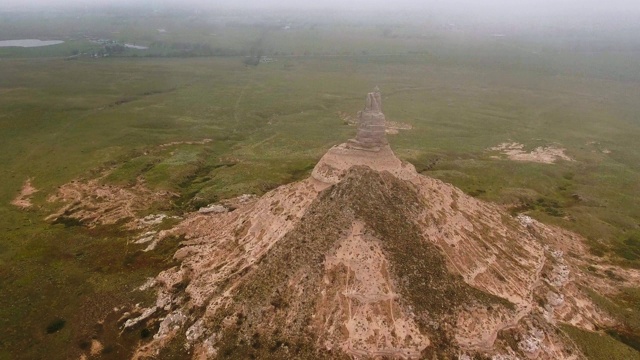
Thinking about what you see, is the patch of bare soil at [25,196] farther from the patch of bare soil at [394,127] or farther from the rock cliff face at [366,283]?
the patch of bare soil at [394,127]

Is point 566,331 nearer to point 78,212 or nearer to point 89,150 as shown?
point 78,212

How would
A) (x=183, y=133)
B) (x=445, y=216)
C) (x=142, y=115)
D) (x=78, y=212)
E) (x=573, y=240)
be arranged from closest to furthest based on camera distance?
(x=445, y=216) < (x=573, y=240) < (x=78, y=212) < (x=183, y=133) < (x=142, y=115)

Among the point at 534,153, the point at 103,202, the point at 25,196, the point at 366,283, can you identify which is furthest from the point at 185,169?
the point at 534,153

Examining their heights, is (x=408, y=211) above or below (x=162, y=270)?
above

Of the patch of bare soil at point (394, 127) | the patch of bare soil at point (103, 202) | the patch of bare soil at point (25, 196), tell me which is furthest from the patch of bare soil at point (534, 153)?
the patch of bare soil at point (25, 196)

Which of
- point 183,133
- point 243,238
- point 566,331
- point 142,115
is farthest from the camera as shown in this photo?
point 142,115

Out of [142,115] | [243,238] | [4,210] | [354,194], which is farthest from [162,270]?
[142,115]
